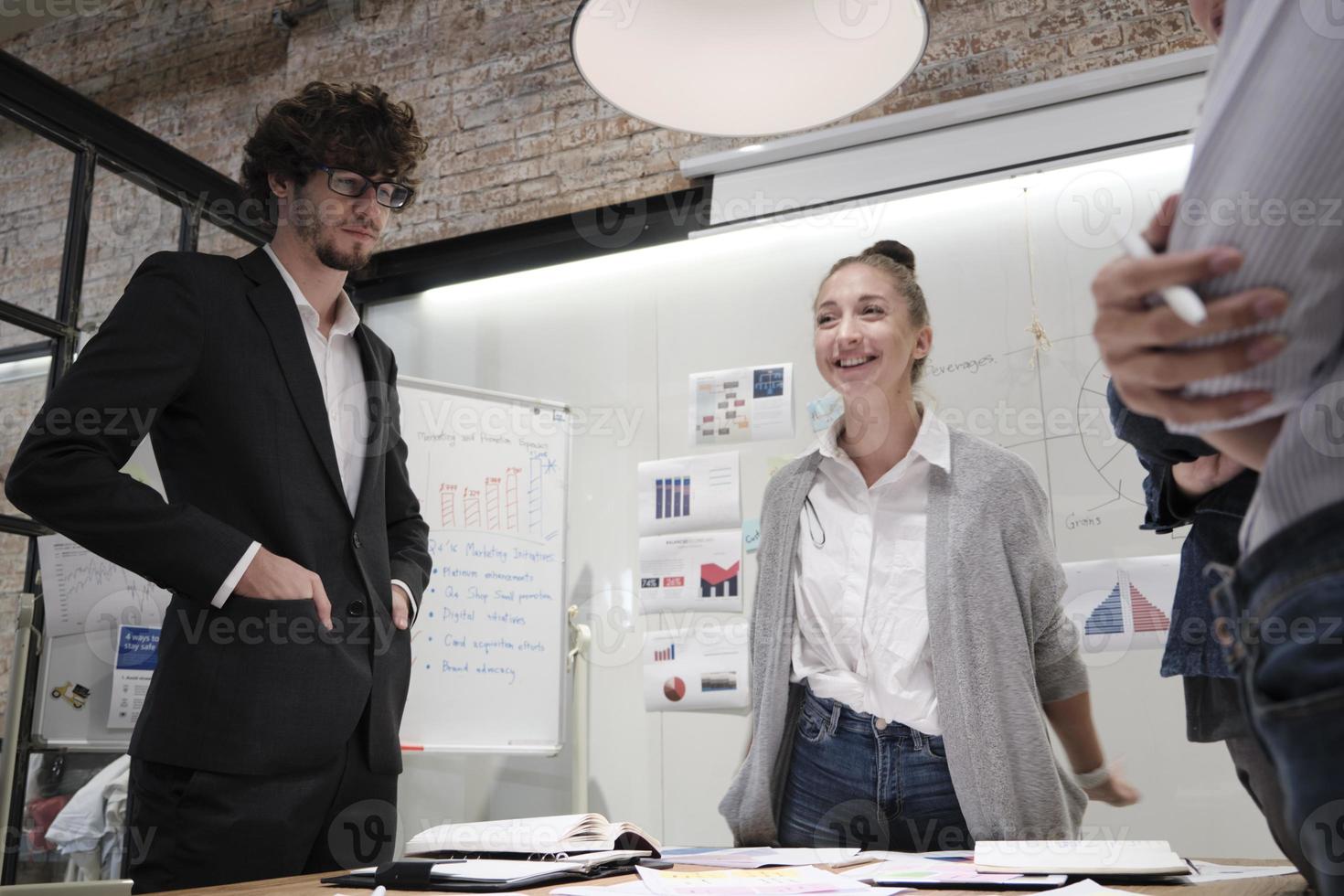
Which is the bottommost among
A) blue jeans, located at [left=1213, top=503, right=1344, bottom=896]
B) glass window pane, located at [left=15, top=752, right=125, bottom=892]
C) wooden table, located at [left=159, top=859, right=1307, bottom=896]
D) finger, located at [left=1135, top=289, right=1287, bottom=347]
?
glass window pane, located at [left=15, top=752, right=125, bottom=892]

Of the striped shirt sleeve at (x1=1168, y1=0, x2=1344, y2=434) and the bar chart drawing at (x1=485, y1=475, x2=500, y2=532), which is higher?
the bar chart drawing at (x1=485, y1=475, x2=500, y2=532)

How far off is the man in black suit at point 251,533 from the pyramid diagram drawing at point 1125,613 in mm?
1966

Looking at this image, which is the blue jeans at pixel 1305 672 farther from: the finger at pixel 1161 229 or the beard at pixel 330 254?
the beard at pixel 330 254

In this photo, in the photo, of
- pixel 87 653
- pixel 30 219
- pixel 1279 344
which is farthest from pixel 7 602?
pixel 1279 344

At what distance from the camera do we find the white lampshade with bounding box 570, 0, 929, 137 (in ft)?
4.99

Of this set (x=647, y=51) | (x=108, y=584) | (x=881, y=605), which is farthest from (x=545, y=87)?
(x=881, y=605)

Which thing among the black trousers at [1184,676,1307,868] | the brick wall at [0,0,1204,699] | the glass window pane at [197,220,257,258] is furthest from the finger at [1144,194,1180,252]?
→ the glass window pane at [197,220,257,258]

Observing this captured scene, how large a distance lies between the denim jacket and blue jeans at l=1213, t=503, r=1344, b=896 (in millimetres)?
478

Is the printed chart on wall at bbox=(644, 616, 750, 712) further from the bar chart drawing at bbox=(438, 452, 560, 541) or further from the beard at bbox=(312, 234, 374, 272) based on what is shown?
the beard at bbox=(312, 234, 374, 272)

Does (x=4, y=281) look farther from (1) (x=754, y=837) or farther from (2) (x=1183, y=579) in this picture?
(2) (x=1183, y=579)

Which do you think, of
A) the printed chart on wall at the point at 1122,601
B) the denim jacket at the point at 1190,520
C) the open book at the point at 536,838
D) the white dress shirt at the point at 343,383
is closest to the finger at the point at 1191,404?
the denim jacket at the point at 1190,520

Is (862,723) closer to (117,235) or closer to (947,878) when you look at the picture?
(947,878)

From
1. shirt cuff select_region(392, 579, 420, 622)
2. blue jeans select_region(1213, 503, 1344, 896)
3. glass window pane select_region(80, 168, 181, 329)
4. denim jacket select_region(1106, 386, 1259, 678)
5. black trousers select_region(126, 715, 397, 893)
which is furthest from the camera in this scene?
glass window pane select_region(80, 168, 181, 329)

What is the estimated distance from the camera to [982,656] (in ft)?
5.62
